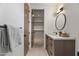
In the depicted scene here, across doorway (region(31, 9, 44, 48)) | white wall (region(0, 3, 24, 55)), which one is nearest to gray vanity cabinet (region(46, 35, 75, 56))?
white wall (region(0, 3, 24, 55))

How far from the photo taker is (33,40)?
5594mm

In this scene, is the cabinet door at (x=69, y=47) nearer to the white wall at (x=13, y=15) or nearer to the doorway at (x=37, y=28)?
the white wall at (x=13, y=15)

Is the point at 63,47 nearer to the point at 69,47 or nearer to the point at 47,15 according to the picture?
the point at 69,47

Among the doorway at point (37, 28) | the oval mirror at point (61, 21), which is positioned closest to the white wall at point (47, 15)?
the doorway at point (37, 28)

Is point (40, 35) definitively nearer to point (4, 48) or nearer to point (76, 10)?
point (76, 10)

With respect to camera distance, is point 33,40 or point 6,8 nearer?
point 6,8

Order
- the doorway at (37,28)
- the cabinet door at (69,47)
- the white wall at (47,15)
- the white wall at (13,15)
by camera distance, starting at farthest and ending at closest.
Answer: the doorway at (37,28)
the white wall at (47,15)
the cabinet door at (69,47)
the white wall at (13,15)

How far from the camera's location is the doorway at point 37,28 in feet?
18.3

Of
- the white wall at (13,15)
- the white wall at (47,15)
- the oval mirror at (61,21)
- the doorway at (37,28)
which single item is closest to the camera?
the white wall at (13,15)

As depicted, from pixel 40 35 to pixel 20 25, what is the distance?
9.22 ft

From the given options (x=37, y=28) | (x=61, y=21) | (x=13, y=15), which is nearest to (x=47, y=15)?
(x=37, y=28)

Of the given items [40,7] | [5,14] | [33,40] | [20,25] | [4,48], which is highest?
[40,7]

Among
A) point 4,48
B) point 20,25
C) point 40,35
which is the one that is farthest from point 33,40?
point 4,48

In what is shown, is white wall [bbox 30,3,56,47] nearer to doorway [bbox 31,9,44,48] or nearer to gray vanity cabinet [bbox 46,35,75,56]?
doorway [bbox 31,9,44,48]
